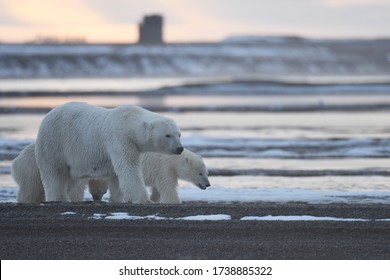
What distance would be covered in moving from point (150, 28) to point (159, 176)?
7914 cm

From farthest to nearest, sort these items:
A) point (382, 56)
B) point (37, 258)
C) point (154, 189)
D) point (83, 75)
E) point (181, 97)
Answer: point (382, 56) < point (83, 75) < point (181, 97) < point (154, 189) < point (37, 258)

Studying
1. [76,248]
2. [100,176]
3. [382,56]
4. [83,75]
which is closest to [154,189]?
[100,176]

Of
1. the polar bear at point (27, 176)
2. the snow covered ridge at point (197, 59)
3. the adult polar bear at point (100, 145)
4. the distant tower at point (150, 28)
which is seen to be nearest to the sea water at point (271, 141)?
the polar bear at point (27, 176)

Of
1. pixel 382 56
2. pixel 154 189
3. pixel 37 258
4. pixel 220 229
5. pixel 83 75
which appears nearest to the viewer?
pixel 37 258

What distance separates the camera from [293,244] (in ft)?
30.5

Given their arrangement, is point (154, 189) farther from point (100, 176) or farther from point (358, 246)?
point (358, 246)

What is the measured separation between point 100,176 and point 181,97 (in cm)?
3240

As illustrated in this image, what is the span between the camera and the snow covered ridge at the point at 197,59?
69.4 m

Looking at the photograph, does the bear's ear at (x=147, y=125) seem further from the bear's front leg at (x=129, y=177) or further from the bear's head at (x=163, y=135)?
the bear's front leg at (x=129, y=177)

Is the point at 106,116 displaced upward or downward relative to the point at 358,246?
upward

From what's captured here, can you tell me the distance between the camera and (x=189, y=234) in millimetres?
9773

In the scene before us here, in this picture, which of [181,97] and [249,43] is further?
[249,43]

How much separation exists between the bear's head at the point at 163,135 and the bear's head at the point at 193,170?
2038 millimetres

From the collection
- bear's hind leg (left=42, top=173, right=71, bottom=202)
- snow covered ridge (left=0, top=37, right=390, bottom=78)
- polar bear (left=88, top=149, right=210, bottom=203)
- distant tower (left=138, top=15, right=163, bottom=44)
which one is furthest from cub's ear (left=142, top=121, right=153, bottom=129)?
distant tower (left=138, top=15, right=163, bottom=44)
